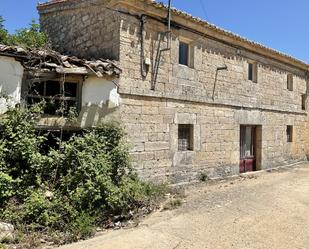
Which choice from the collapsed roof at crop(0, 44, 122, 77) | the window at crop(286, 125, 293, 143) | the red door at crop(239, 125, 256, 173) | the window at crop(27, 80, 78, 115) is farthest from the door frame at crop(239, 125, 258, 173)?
the window at crop(27, 80, 78, 115)

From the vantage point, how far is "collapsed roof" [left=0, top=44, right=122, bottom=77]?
7043 mm

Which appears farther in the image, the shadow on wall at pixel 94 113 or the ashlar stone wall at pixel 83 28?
the ashlar stone wall at pixel 83 28

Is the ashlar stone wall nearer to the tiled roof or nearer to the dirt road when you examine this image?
the tiled roof

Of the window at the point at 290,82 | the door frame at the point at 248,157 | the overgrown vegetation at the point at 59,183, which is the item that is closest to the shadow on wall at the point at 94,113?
the overgrown vegetation at the point at 59,183

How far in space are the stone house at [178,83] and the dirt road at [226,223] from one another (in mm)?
Result: 1453

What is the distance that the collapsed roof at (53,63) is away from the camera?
7.04 metres

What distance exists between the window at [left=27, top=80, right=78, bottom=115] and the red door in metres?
7.14

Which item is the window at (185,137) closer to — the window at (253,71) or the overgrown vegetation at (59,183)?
the overgrown vegetation at (59,183)

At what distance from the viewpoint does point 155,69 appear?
372 inches

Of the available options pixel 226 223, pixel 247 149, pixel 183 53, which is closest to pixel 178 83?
→ pixel 183 53

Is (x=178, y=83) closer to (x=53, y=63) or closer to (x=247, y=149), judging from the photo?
(x=53, y=63)

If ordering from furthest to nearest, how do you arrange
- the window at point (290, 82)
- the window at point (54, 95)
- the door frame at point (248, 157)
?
the window at point (290, 82), the door frame at point (248, 157), the window at point (54, 95)

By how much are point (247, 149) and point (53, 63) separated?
28.2 ft

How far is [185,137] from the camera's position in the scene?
10.6 m
